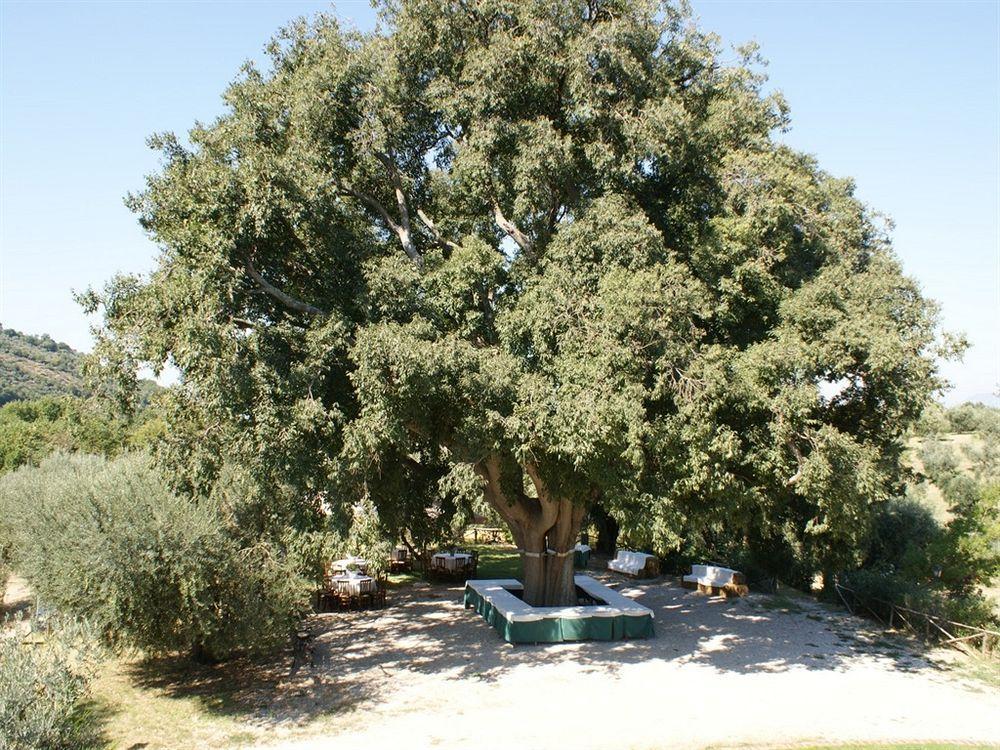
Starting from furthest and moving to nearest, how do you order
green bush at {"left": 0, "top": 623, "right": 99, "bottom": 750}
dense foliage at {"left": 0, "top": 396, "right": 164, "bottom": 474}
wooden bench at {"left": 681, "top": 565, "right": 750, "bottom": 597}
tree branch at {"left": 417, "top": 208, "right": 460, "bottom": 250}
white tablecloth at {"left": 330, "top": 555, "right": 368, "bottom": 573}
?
dense foliage at {"left": 0, "top": 396, "right": 164, "bottom": 474} < white tablecloth at {"left": 330, "top": 555, "right": 368, "bottom": 573} < wooden bench at {"left": 681, "top": 565, "right": 750, "bottom": 597} < tree branch at {"left": 417, "top": 208, "right": 460, "bottom": 250} < green bush at {"left": 0, "top": 623, "right": 99, "bottom": 750}

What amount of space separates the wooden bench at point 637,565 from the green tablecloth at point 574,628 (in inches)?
347

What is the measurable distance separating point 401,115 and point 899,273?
13.6 m

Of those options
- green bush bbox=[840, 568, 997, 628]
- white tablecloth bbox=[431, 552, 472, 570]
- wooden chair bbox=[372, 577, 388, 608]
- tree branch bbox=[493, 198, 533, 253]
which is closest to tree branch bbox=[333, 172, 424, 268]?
tree branch bbox=[493, 198, 533, 253]

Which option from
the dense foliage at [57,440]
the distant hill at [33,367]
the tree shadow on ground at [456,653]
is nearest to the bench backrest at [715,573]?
the tree shadow on ground at [456,653]

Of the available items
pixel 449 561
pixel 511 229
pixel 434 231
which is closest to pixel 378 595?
pixel 449 561

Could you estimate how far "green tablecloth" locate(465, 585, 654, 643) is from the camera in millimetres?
16406

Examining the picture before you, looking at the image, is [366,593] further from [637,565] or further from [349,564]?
[637,565]

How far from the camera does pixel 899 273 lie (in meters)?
17.7

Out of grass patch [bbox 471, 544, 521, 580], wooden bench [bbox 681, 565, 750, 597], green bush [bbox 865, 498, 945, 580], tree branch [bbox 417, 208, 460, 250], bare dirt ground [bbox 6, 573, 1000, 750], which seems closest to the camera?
bare dirt ground [bbox 6, 573, 1000, 750]

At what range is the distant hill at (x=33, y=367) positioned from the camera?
107 meters

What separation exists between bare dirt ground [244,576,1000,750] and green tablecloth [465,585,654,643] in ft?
0.98

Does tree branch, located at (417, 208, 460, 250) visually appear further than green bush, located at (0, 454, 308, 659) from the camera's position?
Yes

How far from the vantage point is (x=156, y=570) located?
11.9 metres

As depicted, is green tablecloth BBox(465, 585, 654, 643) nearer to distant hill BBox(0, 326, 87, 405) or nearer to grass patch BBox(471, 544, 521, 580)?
grass patch BBox(471, 544, 521, 580)
